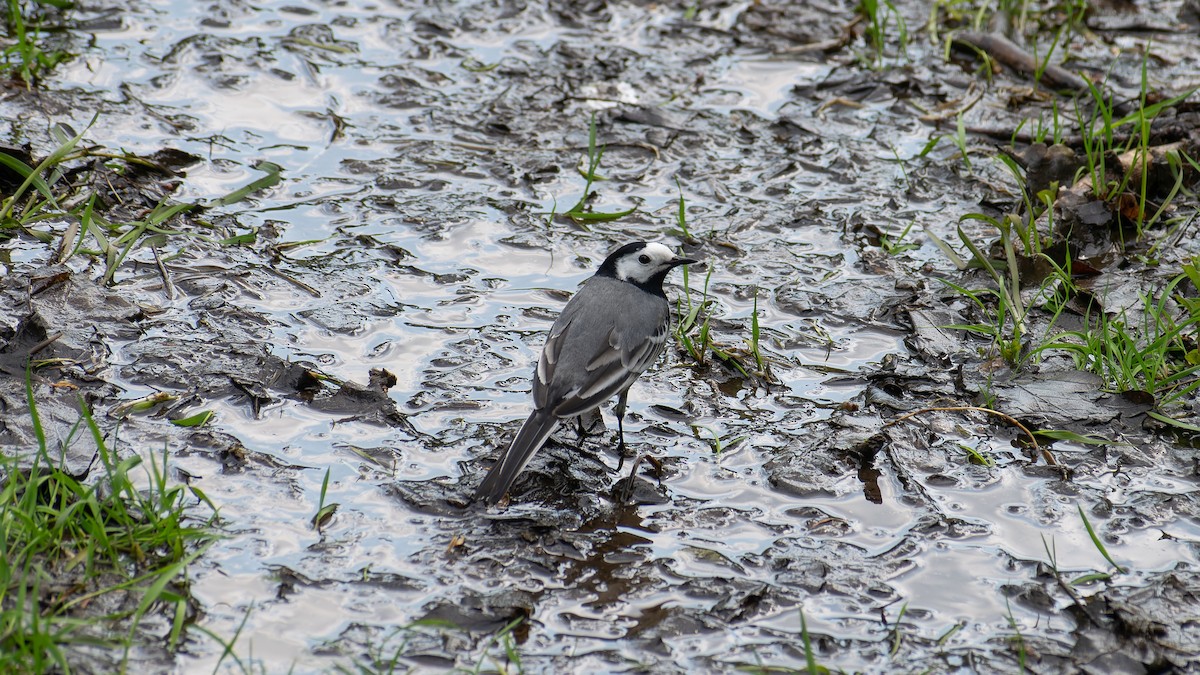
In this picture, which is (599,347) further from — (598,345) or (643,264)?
(643,264)

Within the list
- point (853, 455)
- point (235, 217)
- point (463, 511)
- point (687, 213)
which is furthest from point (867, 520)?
point (235, 217)

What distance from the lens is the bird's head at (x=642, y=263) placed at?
21.2ft

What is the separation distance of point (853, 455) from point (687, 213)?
2.69m

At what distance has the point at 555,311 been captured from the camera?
6.76 metres

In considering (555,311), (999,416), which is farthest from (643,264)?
(999,416)

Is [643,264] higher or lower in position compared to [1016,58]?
lower

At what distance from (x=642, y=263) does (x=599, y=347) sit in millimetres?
957

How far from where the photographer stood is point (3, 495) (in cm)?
429

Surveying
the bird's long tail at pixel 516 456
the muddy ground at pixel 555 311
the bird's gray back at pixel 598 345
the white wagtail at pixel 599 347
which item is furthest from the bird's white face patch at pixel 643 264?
the bird's long tail at pixel 516 456

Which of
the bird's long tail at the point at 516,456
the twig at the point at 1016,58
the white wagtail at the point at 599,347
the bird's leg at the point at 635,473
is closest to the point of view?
the bird's long tail at the point at 516,456

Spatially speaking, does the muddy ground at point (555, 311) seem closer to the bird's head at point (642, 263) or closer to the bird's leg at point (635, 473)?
the bird's leg at point (635, 473)

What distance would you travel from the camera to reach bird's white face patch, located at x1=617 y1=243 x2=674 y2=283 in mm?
6453

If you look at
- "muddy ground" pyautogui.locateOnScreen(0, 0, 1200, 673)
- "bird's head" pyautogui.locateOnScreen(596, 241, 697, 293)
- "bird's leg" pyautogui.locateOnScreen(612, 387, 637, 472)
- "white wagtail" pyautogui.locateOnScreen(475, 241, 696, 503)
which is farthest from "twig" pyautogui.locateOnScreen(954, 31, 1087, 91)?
"bird's leg" pyautogui.locateOnScreen(612, 387, 637, 472)

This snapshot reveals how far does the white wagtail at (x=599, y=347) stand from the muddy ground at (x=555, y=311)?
258 mm
